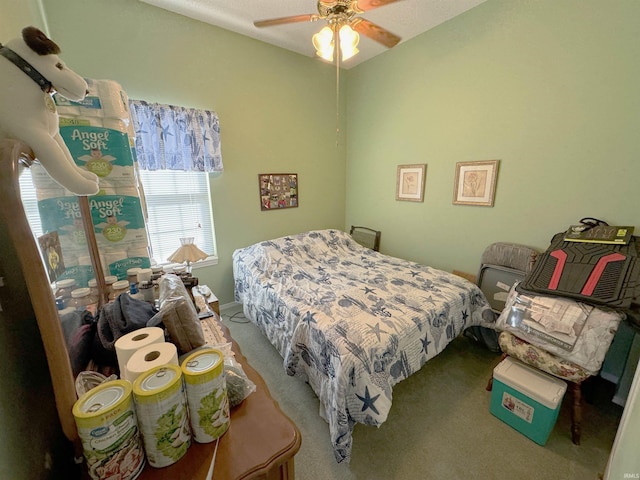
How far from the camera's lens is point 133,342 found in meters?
0.75

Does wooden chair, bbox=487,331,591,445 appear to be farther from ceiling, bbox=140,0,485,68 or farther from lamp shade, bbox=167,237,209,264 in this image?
ceiling, bbox=140,0,485,68

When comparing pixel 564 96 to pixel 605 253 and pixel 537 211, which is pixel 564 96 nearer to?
pixel 537 211

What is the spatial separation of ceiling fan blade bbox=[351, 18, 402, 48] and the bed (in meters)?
A: 1.97

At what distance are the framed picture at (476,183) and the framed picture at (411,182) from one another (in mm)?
381

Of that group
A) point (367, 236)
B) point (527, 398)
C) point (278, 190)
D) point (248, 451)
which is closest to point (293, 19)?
point (278, 190)

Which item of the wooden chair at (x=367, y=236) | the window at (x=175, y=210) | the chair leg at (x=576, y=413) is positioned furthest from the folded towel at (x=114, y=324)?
the wooden chair at (x=367, y=236)

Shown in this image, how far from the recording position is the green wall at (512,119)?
1.74 meters

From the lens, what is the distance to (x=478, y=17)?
228 centimetres

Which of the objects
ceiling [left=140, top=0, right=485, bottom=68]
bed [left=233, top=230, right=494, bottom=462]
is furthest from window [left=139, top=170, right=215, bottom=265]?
ceiling [left=140, top=0, right=485, bottom=68]

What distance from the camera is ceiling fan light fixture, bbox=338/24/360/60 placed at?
1676mm

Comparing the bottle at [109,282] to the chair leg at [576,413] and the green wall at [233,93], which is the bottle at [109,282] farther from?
the chair leg at [576,413]

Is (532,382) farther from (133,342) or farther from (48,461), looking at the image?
(48,461)

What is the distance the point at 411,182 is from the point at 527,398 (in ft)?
7.42

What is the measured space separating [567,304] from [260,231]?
113 inches
